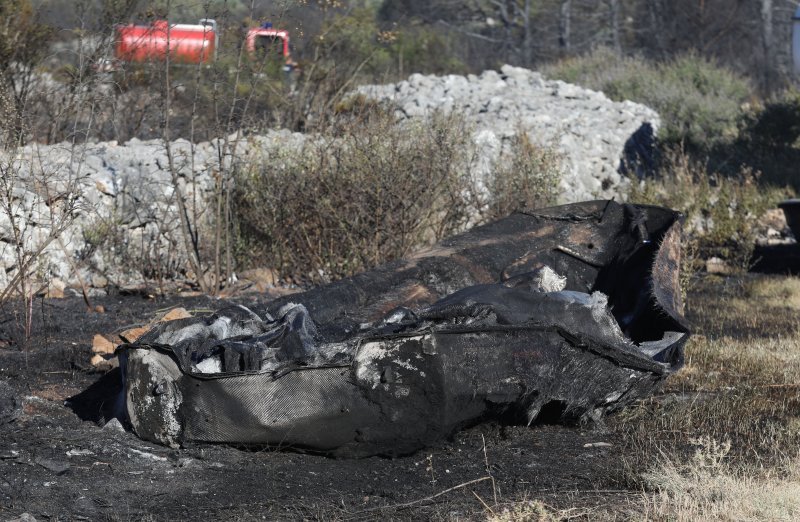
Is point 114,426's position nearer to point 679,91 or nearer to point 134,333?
point 134,333

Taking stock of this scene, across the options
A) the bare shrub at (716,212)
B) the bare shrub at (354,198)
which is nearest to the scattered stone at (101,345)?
the bare shrub at (354,198)

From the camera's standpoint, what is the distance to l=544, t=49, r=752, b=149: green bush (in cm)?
1748

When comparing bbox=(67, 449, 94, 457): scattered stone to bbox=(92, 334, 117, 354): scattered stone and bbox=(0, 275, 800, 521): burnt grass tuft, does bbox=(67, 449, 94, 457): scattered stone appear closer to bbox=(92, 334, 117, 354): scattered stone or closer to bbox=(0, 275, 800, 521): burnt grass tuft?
bbox=(0, 275, 800, 521): burnt grass tuft

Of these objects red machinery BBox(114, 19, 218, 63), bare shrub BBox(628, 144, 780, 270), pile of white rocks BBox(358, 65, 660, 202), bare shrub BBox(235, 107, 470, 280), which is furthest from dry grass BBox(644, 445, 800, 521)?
pile of white rocks BBox(358, 65, 660, 202)

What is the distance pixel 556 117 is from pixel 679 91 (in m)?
5.04

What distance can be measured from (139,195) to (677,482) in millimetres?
6666

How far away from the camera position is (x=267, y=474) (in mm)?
4441

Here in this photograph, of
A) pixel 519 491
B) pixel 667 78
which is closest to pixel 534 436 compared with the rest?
pixel 519 491

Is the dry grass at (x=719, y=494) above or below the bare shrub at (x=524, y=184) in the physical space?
above

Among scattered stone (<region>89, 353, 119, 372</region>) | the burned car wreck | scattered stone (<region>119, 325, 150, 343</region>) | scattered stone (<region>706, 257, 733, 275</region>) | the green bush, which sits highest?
the burned car wreck

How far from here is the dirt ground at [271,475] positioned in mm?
4035

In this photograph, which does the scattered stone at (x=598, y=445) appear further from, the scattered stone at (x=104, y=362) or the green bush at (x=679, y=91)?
the green bush at (x=679, y=91)

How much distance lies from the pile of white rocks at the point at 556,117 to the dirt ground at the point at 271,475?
7.95 m

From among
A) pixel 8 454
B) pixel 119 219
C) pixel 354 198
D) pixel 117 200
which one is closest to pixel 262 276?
pixel 354 198
